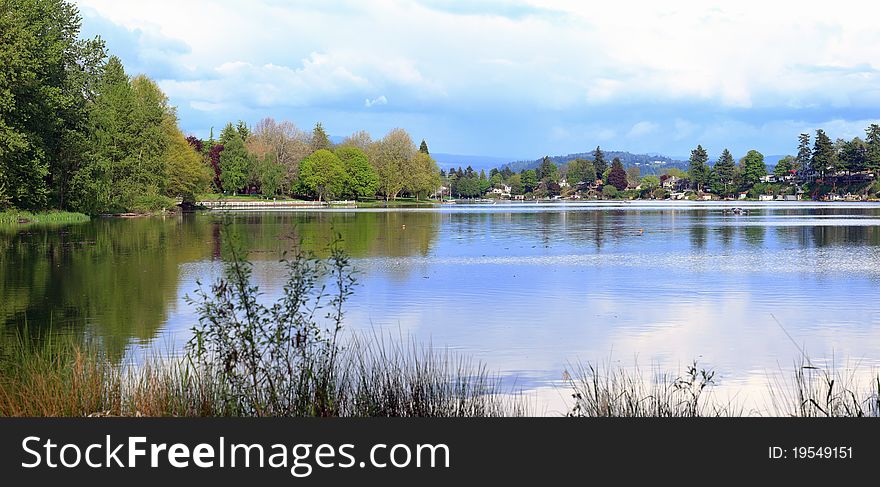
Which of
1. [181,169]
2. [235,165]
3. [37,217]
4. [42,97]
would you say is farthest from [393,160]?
[42,97]

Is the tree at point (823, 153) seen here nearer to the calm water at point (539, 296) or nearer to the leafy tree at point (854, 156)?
the leafy tree at point (854, 156)

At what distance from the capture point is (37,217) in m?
59.1

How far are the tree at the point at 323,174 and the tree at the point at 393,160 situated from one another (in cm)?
1271

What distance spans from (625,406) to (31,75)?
164ft

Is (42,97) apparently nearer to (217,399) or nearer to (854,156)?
(217,399)

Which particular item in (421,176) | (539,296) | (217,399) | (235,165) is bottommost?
(539,296)

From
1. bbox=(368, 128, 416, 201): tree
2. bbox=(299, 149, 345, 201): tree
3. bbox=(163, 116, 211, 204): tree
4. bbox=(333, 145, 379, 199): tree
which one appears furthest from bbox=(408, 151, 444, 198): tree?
bbox=(163, 116, 211, 204): tree

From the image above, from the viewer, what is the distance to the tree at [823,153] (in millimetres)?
184250

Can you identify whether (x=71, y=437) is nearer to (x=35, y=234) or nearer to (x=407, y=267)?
(x=407, y=267)

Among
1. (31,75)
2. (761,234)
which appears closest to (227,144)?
(31,75)

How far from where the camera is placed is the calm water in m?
15.8

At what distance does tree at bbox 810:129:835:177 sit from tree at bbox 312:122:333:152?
95890 millimetres

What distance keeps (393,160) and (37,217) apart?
9339cm

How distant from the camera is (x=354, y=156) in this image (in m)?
146
